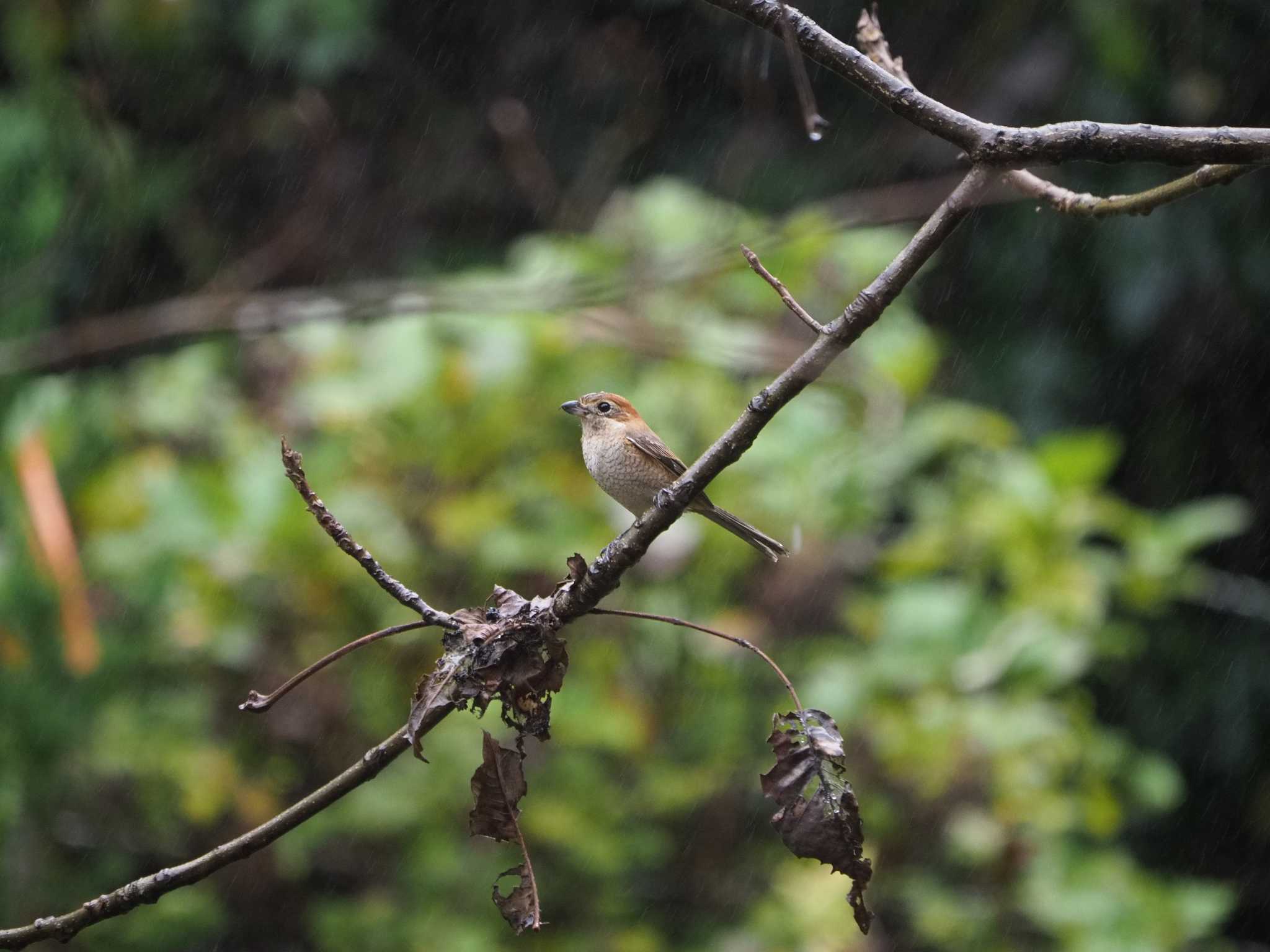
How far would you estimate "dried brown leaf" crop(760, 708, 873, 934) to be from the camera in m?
1.45

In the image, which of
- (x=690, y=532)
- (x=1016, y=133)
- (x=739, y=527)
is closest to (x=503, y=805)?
(x=1016, y=133)

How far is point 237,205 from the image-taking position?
6.93 m

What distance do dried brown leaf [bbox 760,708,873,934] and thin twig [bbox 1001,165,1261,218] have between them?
28.2 inches

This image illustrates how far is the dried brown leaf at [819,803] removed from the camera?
145cm

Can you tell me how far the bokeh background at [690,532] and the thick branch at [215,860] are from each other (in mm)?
2050

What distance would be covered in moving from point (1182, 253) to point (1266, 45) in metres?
0.80

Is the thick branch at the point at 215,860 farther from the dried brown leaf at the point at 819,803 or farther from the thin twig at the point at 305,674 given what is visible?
the dried brown leaf at the point at 819,803

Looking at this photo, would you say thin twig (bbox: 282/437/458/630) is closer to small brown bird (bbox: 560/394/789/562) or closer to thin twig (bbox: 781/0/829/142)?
thin twig (bbox: 781/0/829/142)

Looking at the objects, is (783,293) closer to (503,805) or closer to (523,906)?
(503,805)

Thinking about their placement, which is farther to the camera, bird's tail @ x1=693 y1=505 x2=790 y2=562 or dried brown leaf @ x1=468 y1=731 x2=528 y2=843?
bird's tail @ x1=693 y1=505 x2=790 y2=562

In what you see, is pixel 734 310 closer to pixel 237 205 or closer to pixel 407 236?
pixel 407 236

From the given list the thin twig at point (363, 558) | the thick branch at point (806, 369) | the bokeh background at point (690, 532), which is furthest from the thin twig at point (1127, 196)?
the bokeh background at point (690, 532)

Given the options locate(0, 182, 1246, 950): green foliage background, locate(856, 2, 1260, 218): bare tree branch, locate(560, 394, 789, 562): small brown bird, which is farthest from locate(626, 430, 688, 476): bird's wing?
locate(856, 2, 1260, 218): bare tree branch

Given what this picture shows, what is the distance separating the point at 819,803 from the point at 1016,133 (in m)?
0.79
